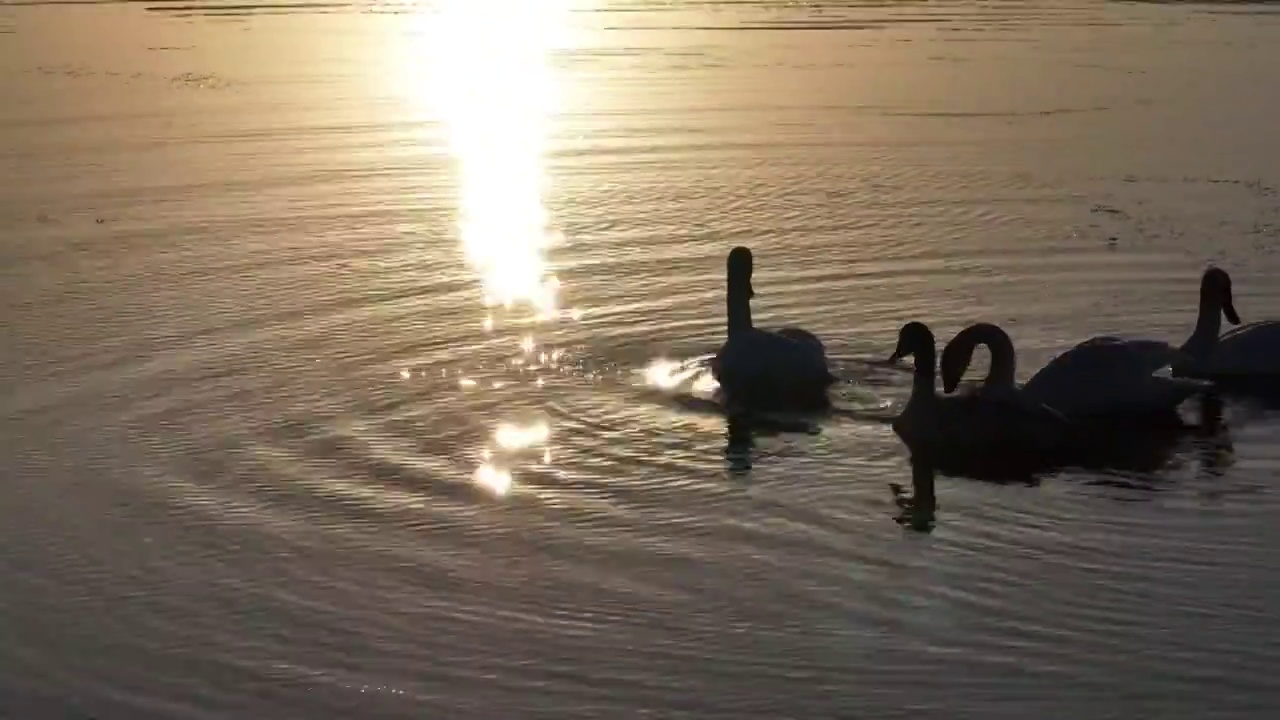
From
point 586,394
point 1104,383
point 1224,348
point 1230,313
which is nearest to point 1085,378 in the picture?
point 1104,383

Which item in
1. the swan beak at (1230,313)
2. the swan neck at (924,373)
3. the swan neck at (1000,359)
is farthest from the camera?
the swan beak at (1230,313)

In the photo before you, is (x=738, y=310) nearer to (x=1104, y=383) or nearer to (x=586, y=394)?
(x=586, y=394)

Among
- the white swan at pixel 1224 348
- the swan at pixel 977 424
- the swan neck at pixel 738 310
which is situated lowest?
the swan at pixel 977 424

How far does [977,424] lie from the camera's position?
11.5 m

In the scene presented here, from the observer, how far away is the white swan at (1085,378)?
38.6 feet

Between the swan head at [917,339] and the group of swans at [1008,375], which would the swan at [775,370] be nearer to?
the group of swans at [1008,375]

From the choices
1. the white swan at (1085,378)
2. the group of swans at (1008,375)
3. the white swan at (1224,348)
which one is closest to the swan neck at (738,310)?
the group of swans at (1008,375)

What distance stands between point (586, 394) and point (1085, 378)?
298 cm

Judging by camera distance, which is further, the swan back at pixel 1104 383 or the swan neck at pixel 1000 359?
the swan back at pixel 1104 383

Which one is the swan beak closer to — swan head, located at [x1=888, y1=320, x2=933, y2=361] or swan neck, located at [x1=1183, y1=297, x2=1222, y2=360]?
swan neck, located at [x1=1183, y1=297, x2=1222, y2=360]

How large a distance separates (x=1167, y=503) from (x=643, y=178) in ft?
31.9

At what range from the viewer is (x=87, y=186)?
1862 centimetres

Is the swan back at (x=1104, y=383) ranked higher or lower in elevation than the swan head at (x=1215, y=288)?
lower

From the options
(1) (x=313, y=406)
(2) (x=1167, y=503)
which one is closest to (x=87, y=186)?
(1) (x=313, y=406)
